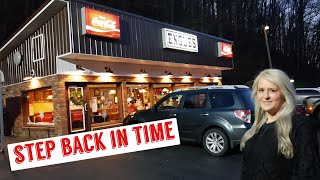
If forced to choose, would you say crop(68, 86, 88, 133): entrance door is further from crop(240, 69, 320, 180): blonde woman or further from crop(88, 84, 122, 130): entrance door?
crop(240, 69, 320, 180): blonde woman

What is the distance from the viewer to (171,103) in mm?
10125

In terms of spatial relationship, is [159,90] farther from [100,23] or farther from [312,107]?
[312,107]

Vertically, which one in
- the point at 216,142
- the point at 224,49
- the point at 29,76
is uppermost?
the point at 224,49

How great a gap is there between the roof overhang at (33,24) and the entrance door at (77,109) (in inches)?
122

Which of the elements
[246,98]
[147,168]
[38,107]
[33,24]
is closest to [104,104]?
[38,107]

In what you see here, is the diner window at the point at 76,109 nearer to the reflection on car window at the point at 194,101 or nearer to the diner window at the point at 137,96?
the diner window at the point at 137,96

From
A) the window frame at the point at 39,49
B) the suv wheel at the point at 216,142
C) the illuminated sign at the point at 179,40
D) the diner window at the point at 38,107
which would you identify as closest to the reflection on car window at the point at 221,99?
the suv wheel at the point at 216,142

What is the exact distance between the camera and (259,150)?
227 centimetres

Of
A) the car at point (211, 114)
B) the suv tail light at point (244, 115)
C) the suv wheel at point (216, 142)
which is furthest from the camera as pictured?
the suv wheel at point (216, 142)

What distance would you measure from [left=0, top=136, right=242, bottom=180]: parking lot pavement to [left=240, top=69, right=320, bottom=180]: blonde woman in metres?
4.25

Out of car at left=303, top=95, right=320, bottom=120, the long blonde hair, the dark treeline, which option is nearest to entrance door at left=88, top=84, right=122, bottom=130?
car at left=303, top=95, right=320, bottom=120

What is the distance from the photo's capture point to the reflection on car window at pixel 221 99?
8633mm

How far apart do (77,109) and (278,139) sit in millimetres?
12085

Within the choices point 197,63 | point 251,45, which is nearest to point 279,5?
point 251,45
